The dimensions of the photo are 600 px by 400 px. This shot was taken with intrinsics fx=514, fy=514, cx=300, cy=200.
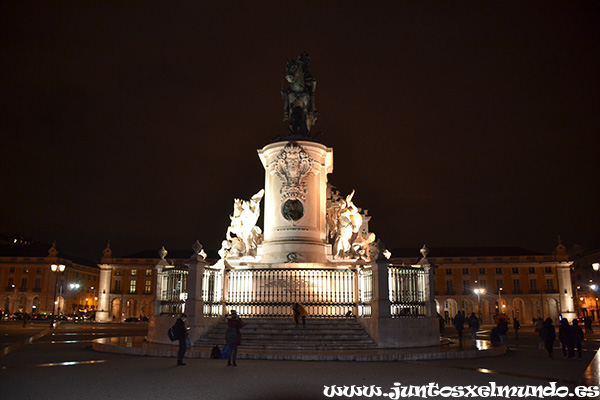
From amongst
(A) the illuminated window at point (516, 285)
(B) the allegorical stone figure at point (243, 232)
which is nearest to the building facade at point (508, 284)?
(A) the illuminated window at point (516, 285)

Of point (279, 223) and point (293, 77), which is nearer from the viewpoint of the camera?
point (279, 223)

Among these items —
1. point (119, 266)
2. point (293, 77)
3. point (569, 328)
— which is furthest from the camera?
point (119, 266)

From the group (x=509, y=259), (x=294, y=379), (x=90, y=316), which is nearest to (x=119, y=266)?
(x=90, y=316)

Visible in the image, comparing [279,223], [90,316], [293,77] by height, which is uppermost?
[293,77]

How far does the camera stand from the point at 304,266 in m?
18.8

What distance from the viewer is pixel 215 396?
26.1 ft

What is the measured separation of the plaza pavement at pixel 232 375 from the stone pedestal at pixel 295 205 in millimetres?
7556

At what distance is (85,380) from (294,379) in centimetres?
382

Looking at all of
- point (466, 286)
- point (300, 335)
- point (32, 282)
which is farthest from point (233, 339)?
point (32, 282)

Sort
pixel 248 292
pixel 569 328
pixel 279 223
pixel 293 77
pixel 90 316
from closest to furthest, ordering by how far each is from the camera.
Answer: pixel 569 328
pixel 248 292
pixel 279 223
pixel 293 77
pixel 90 316

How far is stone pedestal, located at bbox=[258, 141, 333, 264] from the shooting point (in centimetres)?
Result: 1991

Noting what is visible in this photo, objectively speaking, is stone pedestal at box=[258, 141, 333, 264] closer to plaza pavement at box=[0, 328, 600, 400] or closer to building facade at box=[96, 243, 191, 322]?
plaza pavement at box=[0, 328, 600, 400]

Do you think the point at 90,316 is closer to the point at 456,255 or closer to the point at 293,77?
the point at 456,255

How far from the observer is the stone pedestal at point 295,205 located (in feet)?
65.3
